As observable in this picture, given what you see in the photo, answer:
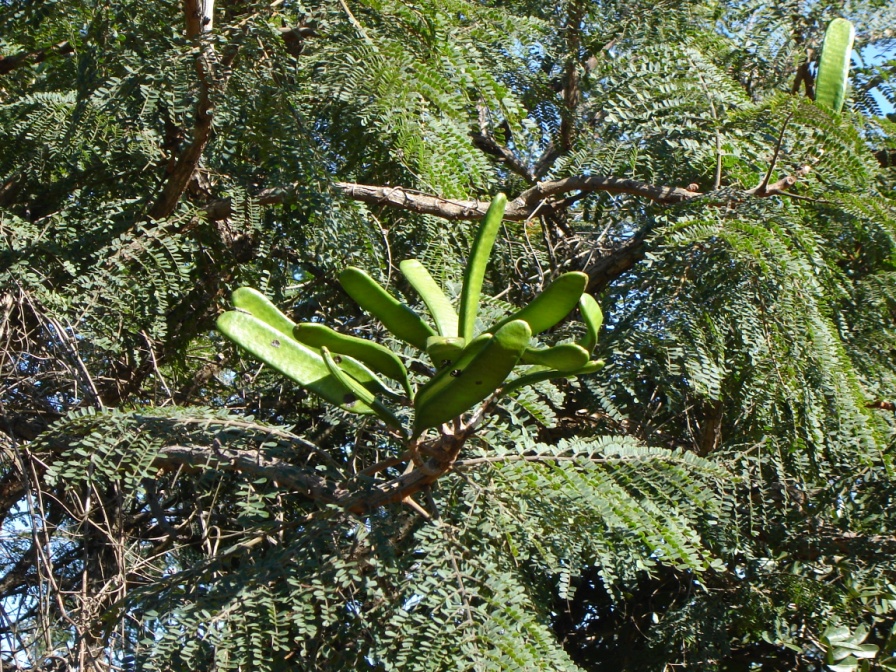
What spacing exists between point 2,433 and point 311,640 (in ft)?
3.90

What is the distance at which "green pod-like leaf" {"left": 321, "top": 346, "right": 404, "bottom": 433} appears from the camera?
1.80 metres

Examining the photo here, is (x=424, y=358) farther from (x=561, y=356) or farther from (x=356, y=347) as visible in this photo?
(x=561, y=356)

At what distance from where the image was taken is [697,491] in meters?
2.19

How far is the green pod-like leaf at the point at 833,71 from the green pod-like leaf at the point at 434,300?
Result: 1707mm

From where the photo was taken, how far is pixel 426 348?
2018 millimetres

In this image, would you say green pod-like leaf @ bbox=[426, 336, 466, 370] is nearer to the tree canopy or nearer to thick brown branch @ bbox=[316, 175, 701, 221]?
the tree canopy

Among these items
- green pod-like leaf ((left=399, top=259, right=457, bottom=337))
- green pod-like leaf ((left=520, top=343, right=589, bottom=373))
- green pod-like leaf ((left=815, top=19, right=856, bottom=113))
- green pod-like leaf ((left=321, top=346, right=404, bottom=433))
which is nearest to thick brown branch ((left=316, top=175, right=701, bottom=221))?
green pod-like leaf ((left=815, top=19, right=856, bottom=113))

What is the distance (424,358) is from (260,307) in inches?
23.3

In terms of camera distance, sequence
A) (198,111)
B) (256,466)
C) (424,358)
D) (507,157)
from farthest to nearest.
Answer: (507,157)
(198,111)
(424,358)
(256,466)

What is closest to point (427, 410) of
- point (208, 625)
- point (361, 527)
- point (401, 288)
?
point (361, 527)

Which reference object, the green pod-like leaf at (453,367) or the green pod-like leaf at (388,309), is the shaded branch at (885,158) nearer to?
the green pod-like leaf at (388,309)

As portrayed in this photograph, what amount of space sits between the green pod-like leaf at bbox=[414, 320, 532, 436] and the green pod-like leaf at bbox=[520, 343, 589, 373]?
0.10 metres

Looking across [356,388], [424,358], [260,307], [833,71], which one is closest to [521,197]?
[833,71]

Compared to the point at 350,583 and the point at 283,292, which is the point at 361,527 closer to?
the point at 350,583
